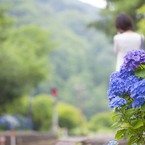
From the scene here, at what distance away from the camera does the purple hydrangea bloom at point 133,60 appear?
306cm

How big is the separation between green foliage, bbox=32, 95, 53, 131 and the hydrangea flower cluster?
95.6 feet

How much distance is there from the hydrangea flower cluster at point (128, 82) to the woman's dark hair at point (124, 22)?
2.26m

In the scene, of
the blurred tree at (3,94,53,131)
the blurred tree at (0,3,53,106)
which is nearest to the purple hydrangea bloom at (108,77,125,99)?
the blurred tree at (0,3,53,106)

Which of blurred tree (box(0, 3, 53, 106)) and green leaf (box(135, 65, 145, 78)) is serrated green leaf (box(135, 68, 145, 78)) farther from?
blurred tree (box(0, 3, 53, 106))

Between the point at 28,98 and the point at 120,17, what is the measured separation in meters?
28.5

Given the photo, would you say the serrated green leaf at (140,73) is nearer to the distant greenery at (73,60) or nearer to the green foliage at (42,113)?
the green foliage at (42,113)

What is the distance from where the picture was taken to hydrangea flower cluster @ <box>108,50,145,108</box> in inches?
118

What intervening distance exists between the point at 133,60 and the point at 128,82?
0.13m

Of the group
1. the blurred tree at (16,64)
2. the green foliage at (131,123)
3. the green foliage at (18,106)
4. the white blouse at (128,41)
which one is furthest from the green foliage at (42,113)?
the green foliage at (131,123)

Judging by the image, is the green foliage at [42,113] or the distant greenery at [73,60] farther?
the distant greenery at [73,60]

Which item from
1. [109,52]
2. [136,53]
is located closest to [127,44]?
[136,53]

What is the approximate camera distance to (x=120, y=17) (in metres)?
5.35

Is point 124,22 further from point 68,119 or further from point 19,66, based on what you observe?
point 68,119

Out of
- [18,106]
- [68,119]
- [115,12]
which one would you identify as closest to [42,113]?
[18,106]
